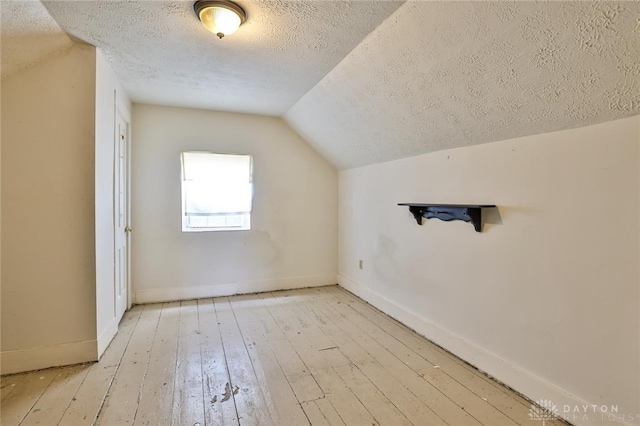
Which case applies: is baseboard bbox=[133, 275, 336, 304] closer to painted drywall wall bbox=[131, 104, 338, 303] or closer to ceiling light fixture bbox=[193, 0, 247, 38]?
painted drywall wall bbox=[131, 104, 338, 303]

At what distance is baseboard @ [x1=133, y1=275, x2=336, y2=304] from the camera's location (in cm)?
368

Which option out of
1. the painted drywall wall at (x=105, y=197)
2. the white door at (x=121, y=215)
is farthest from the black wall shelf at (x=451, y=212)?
the white door at (x=121, y=215)

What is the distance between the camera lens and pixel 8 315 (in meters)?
2.18

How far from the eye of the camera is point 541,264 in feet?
6.19

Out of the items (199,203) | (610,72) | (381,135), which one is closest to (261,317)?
(199,203)

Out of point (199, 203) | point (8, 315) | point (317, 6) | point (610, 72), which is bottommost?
point (8, 315)

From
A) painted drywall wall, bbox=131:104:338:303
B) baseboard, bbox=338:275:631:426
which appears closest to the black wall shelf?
baseboard, bbox=338:275:631:426

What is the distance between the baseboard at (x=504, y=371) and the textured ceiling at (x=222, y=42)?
227 cm

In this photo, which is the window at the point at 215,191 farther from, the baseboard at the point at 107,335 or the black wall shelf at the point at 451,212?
the black wall shelf at the point at 451,212

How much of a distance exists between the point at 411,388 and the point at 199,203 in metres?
2.96

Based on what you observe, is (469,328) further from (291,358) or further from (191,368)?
(191,368)

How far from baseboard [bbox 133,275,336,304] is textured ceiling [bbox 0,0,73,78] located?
2.41 metres

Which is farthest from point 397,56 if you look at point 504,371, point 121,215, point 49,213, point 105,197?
point 121,215

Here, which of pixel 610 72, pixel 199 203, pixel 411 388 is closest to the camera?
pixel 610 72
